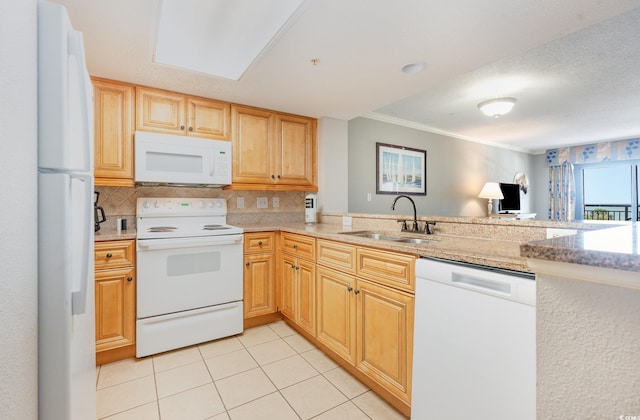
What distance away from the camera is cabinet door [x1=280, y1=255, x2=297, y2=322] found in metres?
2.49

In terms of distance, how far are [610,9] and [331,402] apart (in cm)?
254

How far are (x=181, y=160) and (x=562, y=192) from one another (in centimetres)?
782

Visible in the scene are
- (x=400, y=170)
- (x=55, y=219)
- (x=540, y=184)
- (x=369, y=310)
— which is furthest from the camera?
(x=540, y=184)

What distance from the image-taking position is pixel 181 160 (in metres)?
2.48

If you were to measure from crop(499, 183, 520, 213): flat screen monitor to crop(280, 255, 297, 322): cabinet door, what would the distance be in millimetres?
5471

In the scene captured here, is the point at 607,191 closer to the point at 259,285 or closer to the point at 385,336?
the point at 385,336

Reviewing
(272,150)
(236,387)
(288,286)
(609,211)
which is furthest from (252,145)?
(609,211)

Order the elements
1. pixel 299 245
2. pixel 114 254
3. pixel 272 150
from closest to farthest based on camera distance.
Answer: pixel 114 254 → pixel 299 245 → pixel 272 150

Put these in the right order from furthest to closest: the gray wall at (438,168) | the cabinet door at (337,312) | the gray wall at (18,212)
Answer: the gray wall at (438,168)
the cabinet door at (337,312)
the gray wall at (18,212)

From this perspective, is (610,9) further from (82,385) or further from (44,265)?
(82,385)

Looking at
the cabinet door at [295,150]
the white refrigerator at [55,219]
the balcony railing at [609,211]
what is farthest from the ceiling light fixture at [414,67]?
the balcony railing at [609,211]

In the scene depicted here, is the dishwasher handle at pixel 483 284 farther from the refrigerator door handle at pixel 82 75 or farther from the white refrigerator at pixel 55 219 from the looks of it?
the refrigerator door handle at pixel 82 75

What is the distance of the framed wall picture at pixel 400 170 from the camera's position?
4020mm

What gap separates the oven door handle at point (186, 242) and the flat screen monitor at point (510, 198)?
231 inches
